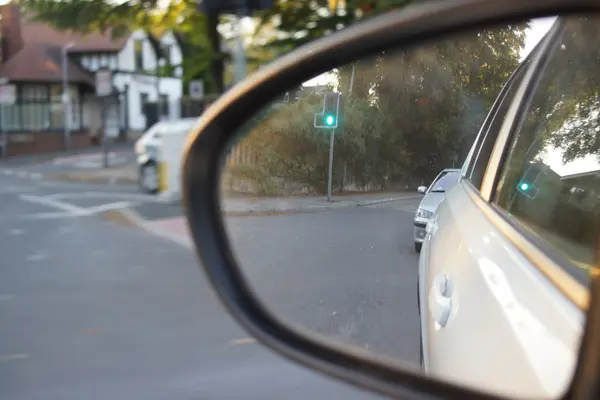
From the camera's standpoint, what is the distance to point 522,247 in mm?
1577

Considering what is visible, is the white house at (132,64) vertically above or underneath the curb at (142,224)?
above

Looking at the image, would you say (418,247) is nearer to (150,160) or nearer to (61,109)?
(150,160)

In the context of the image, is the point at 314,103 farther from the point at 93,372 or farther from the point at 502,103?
the point at 93,372

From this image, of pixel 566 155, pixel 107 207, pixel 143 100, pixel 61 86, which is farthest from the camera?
pixel 143 100

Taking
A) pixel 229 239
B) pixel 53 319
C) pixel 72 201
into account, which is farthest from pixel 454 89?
pixel 72 201

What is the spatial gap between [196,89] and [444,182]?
47.2 ft

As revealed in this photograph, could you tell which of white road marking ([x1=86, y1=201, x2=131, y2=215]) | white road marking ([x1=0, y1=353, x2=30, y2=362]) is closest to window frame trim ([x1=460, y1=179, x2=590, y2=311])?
white road marking ([x1=0, y1=353, x2=30, y2=362])

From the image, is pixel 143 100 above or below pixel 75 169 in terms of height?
above

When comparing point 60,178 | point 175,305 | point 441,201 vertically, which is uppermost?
point 441,201

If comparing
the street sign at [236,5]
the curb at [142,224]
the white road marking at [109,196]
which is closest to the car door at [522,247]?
the curb at [142,224]

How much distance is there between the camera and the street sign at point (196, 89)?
50.3 feet

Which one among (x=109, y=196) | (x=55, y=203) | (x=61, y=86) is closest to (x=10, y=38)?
(x=61, y=86)

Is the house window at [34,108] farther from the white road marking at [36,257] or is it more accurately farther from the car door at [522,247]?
the car door at [522,247]

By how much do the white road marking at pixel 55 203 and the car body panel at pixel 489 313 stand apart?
11.1 metres
